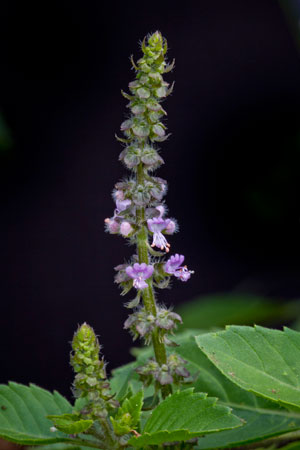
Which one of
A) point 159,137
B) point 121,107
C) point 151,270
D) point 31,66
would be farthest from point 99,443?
point 31,66

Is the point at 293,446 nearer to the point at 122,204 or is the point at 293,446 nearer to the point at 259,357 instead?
the point at 259,357

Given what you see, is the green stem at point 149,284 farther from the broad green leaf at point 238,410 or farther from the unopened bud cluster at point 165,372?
the broad green leaf at point 238,410

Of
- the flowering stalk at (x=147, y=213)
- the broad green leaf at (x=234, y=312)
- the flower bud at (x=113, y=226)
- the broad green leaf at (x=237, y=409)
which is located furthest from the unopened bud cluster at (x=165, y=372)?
the broad green leaf at (x=234, y=312)

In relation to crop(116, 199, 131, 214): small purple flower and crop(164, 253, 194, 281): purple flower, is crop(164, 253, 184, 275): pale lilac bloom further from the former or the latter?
crop(116, 199, 131, 214): small purple flower

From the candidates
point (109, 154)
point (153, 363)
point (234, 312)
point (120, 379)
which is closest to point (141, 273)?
point (153, 363)

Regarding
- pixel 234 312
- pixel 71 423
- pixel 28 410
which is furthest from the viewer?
pixel 234 312

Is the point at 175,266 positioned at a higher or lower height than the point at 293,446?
higher
